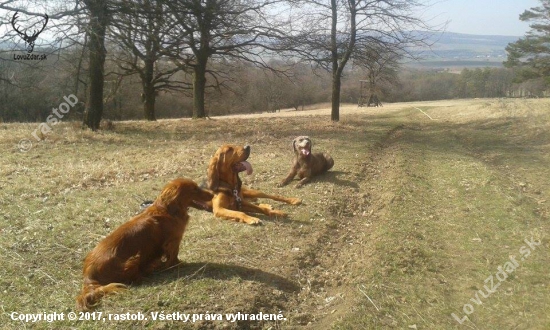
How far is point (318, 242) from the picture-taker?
5754mm

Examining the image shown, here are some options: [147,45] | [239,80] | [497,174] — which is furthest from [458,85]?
[497,174]

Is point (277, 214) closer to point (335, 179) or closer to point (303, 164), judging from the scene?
point (303, 164)

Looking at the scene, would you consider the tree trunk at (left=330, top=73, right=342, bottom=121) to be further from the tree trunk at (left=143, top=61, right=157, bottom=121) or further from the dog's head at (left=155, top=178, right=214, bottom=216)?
the dog's head at (left=155, top=178, right=214, bottom=216)

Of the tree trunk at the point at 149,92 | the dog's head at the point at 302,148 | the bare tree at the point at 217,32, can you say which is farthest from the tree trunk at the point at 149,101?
the dog's head at the point at 302,148

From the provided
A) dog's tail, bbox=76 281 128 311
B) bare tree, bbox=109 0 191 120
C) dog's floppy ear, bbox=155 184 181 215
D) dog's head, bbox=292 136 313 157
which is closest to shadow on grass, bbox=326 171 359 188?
dog's head, bbox=292 136 313 157

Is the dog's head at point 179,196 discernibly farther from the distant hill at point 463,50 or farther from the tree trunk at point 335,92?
the tree trunk at point 335,92

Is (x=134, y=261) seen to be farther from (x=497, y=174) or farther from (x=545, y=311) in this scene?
(x=497, y=174)

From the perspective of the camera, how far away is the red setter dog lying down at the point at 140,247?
12.7 feet

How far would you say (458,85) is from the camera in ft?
165

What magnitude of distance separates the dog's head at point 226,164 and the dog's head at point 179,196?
6.31ft

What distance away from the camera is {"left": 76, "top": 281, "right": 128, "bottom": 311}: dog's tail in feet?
12.1

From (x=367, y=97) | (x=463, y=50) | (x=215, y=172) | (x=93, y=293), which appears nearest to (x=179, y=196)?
(x=93, y=293)

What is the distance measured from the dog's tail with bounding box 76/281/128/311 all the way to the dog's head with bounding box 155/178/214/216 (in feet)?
2.74

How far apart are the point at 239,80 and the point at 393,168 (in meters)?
16.3
